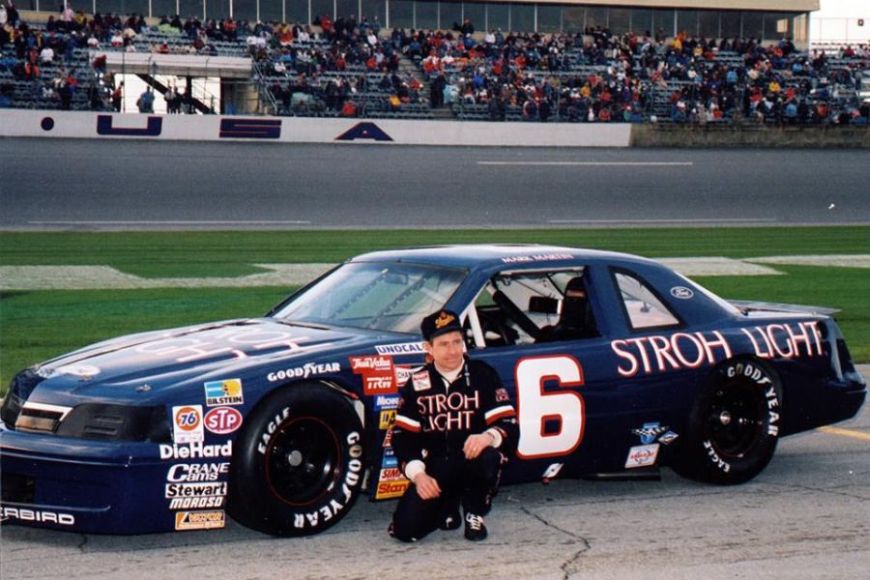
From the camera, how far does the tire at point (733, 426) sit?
7.48m

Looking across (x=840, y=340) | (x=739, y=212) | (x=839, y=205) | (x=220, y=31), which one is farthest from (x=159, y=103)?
(x=840, y=340)

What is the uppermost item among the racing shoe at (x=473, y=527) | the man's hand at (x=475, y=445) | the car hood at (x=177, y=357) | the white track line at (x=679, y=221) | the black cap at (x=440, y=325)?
the black cap at (x=440, y=325)

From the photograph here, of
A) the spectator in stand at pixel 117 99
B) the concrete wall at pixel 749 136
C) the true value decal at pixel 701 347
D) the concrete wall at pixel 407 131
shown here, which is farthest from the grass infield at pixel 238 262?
the concrete wall at pixel 749 136

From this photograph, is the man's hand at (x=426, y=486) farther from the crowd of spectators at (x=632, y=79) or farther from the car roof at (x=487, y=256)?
the crowd of spectators at (x=632, y=79)

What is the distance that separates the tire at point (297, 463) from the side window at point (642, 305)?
195 cm

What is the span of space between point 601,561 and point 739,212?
98.9 feet

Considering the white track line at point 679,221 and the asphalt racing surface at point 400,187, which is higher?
the asphalt racing surface at point 400,187

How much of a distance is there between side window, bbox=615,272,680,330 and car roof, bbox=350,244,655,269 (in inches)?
4.9

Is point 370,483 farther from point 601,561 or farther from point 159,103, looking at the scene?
point 159,103

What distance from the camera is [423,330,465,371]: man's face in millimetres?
6062

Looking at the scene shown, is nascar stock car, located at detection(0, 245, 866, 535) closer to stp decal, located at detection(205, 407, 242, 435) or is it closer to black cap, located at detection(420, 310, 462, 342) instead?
stp decal, located at detection(205, 407, 242, 435)

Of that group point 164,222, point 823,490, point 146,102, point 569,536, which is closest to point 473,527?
point 569,536

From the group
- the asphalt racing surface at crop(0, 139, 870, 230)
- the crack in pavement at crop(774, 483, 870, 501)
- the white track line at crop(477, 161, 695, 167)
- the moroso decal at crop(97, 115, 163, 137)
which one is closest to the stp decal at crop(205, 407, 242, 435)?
the crack in pavement at crop(774, 483, 870, 501)

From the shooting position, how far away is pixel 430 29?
188 feet
